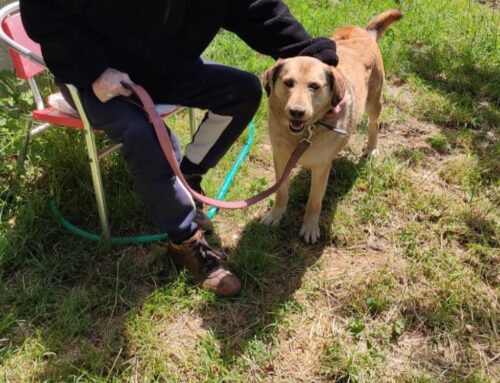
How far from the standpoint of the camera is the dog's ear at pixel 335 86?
7.55ft

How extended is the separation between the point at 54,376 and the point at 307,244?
1443 mm

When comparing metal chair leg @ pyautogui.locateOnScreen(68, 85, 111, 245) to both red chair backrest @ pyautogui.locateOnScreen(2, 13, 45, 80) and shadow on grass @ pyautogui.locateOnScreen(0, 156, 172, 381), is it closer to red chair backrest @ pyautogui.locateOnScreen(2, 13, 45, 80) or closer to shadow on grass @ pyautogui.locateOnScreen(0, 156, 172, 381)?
shadow on grass @ pyautogui.locateOnScreen(0, 156, 172, 381)

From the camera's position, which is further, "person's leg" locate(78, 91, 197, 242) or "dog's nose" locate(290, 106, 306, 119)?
"dog's nose" locate(290, 106, 306, 119)

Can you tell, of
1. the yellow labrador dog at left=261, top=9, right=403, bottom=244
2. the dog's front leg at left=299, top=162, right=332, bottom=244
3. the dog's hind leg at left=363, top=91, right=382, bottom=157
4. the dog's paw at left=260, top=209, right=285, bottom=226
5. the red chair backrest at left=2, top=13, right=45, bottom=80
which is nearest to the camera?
the yellow labrador dog at left=261, top=9, right=403, bottom=244

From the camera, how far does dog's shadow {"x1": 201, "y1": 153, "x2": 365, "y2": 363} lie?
7.22 feet

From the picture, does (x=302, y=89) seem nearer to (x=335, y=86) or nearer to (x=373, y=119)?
(x=335, y=86)

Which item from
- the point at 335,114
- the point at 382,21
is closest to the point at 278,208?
the point at 335,114

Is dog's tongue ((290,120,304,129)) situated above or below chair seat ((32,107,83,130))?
below

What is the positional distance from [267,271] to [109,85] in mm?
1208

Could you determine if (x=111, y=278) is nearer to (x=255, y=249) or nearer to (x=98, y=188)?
(x=98, y=188)

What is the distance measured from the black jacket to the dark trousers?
113 mm

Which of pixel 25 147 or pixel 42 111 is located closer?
pixel 42 111

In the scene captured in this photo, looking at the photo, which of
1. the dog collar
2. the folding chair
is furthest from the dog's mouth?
the folding chair

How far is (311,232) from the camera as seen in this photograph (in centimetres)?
271
